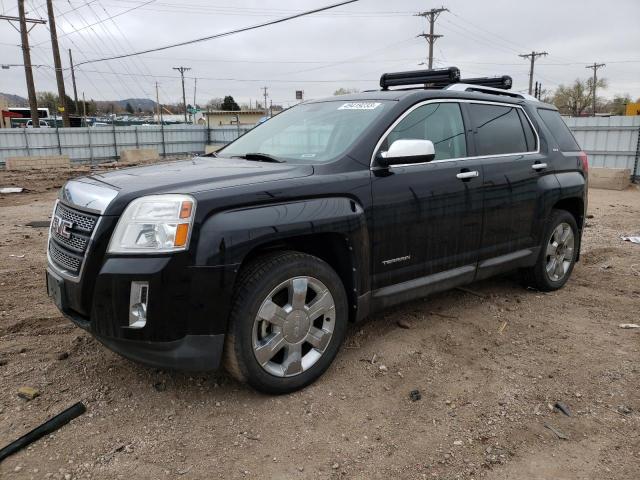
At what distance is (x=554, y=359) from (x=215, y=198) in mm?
2619

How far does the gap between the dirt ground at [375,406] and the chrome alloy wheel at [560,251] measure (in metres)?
0.60

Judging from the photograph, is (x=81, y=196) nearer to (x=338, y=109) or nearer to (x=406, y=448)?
(x=338, y=109)

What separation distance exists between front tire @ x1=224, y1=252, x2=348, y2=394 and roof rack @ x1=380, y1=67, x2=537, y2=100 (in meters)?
2.16

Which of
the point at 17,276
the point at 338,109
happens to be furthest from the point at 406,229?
the point at 17,276

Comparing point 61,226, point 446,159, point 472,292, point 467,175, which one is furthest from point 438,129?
point 61,226

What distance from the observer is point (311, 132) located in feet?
12.8

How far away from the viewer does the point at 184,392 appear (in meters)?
3.16

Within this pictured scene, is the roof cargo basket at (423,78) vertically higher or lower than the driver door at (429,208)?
higher

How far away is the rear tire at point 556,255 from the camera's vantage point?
4.95 m

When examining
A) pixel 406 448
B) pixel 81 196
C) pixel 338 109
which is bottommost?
pixel 406 448

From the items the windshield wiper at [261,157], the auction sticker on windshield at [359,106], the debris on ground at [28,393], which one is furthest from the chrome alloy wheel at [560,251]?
the debris on ground at [28,393]

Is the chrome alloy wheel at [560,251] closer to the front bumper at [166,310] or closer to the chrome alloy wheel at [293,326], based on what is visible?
the chrome alloy wheel at [293,326]

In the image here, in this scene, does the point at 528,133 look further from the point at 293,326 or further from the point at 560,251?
the point at 293,326

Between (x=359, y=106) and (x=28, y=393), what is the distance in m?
2.86
